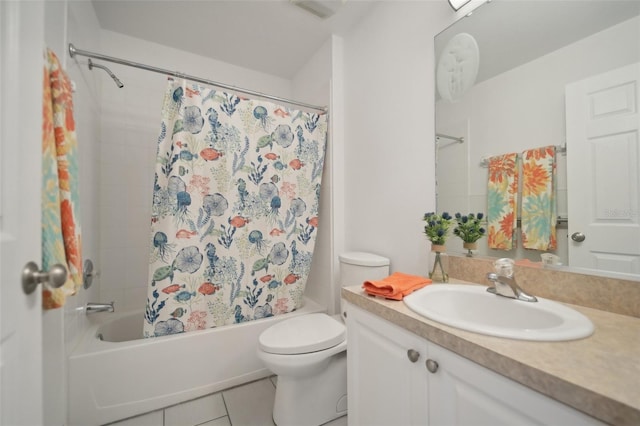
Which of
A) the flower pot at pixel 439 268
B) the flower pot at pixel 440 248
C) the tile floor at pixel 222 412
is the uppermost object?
the flower pot at pixel 440 248

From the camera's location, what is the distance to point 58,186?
779mm

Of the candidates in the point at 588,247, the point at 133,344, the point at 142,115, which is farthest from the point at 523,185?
the point at 142,115

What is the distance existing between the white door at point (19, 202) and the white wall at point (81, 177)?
0.61 metres

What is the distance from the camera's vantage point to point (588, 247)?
83cm

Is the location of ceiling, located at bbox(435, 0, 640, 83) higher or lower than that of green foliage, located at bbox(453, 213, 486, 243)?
higher

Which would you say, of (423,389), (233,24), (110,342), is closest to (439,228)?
(423,389)

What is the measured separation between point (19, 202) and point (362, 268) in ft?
4.46

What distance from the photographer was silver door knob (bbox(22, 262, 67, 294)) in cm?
54

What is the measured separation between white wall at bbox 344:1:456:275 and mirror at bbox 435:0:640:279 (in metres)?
0.10

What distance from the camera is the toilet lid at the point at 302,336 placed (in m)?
1.21

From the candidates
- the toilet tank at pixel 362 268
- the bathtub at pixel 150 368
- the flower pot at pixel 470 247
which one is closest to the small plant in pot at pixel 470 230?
the flower pot at pixel 470 247

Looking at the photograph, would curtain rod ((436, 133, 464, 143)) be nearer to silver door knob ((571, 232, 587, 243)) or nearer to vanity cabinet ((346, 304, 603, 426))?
silver door knob ((571, 232, 587, 243))

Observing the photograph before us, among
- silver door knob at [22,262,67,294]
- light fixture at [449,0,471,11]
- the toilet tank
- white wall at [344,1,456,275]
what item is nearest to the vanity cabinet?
the toilet tank

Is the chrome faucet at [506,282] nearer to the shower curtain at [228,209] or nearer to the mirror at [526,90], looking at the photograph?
the mirror at [526,90]
